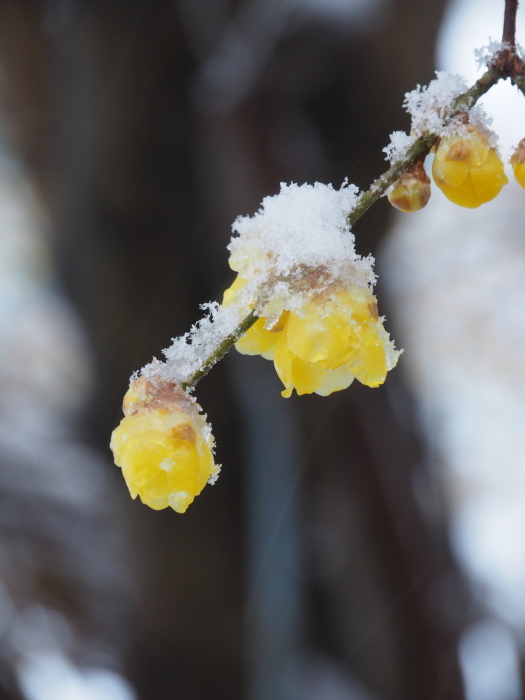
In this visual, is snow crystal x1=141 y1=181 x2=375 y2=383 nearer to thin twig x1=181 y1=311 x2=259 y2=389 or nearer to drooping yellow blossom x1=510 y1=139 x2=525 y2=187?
thin twig x1=181 y1=311 x2=259 y2=389

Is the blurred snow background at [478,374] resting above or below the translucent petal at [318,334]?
above

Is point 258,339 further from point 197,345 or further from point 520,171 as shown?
point 520,171

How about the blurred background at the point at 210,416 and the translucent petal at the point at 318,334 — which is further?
the blurred background at the point at 210,416

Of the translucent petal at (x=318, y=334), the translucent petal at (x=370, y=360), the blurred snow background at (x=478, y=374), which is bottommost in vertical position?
the translucent petal at (x=318, y=334)

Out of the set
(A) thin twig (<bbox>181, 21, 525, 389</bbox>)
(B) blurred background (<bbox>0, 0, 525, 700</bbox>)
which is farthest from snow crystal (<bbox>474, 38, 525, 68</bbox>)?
(B) blurred background (<bbox>0, 0, 525, 700</bbox>)

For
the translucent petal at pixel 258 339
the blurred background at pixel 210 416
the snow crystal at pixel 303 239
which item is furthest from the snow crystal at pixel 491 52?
the blurred background at pixel 210 416

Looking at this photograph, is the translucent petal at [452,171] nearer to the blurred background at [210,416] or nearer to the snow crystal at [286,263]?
the snow crystal at [286,263]

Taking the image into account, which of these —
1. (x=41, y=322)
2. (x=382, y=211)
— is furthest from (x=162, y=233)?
(x=41, y=322)
